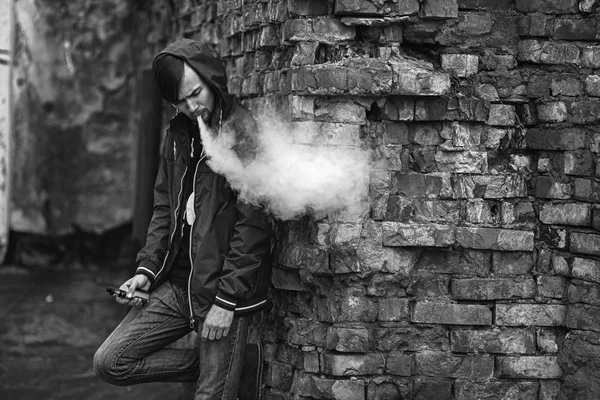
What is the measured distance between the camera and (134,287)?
4.64 meters

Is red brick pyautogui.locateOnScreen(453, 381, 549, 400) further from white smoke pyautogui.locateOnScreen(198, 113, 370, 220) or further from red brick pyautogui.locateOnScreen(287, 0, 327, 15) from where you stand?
red brick pyautogui.locateOnScreen(287, 0, 327, 15)

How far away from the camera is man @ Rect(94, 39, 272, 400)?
443 cm

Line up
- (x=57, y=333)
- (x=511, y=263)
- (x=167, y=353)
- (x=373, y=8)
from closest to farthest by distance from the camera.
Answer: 1. (x=373, y=8)
2. (x=511, y=263)
3. (x=167, y=353)
4. (x=57, y=333)

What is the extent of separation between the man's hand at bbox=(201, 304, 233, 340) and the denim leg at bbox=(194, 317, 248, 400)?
0.29 ft

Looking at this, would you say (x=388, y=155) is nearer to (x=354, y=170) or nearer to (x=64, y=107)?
(x=354, y=170)

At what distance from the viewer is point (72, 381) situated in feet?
19.8

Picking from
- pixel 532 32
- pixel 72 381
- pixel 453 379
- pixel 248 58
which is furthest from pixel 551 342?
pixel 72 381

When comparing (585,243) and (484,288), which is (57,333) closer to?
(484,288)

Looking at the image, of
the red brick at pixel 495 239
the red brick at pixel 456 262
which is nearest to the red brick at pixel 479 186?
the red brick at pixel 495 239

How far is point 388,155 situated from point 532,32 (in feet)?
3.03

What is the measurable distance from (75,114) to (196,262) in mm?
4588

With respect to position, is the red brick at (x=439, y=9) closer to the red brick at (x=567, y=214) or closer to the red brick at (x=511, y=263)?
the red brick at (x=567, y=214)

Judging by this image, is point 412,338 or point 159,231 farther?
point 159,231

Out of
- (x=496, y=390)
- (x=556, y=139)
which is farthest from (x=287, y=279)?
(x=556, y=139)
